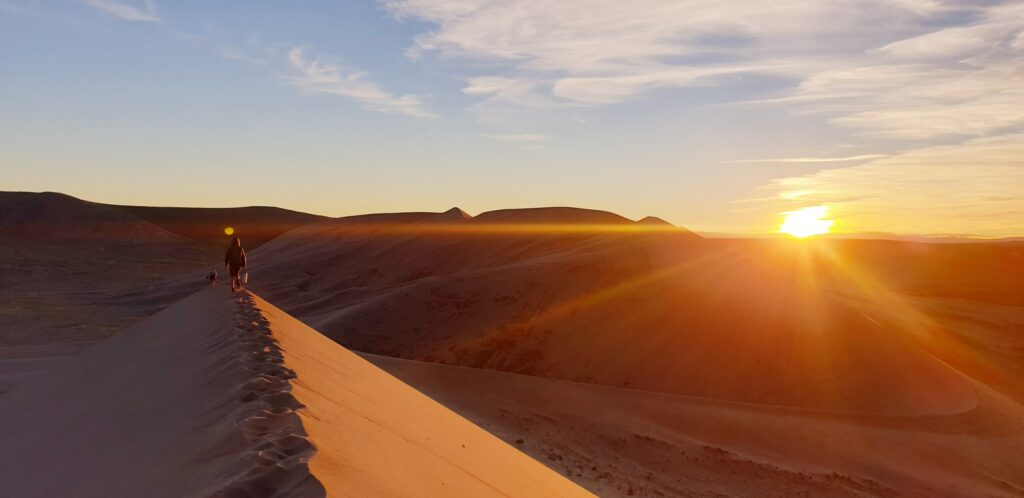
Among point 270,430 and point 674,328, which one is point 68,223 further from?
point 270,430

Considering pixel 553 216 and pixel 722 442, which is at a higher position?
pixel 553 216

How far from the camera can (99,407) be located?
6.46m

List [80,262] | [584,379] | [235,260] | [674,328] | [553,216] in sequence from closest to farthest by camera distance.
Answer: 1. [235,260]
2. [584,379]
3. [674,328]
4. [553,216]
5. [80,262]

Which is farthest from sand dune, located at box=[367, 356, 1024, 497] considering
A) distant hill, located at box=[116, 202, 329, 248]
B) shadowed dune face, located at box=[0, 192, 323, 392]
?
distant hill, located at box=[116, 202, 329, 248]

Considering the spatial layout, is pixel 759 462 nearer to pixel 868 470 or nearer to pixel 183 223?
pixel 868 470

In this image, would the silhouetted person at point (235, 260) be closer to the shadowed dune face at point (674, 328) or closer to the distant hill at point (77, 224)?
the shadowed dune face at point (674, 328)

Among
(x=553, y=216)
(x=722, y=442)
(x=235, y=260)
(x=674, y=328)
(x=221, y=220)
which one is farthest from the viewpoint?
(x=221, y=220)

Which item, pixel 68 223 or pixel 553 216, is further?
pixel 68 223

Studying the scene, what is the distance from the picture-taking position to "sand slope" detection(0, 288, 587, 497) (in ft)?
11.0

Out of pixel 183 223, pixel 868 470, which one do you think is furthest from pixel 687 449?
pixel 183 223

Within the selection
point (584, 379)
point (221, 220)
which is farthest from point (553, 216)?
point (221, 220)

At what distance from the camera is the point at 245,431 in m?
3.81

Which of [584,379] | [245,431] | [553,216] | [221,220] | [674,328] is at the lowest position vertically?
[584,379]

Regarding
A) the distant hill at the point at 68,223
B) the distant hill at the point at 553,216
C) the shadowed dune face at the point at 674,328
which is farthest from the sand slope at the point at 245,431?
the distant hill at the point at 68,223
